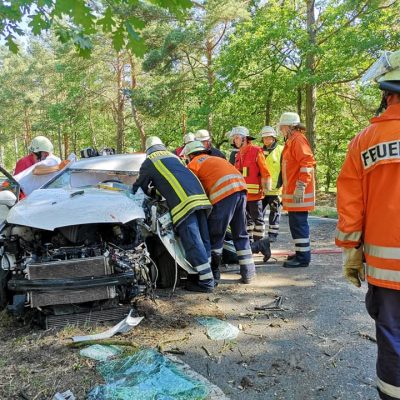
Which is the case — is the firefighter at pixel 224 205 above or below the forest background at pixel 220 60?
below

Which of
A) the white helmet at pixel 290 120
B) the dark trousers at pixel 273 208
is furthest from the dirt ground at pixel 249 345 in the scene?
the dark trousers at pixel 273 208

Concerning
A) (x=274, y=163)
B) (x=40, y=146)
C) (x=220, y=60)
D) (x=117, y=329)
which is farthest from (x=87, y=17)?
(x=220, y=60)

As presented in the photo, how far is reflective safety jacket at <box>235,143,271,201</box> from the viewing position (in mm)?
6227

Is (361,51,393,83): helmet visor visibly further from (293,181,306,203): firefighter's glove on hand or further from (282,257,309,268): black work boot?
(282,257,309,268): black work boot

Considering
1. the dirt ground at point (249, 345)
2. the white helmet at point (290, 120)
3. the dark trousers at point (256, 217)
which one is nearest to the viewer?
the dirt ground at point (249, 345)

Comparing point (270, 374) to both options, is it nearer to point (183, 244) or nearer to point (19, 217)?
point (183, 244)

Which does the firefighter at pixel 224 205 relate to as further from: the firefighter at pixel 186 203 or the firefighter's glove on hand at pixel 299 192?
the firefighter's glove on hand at pixel 299 192

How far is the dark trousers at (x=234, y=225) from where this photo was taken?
183 inches

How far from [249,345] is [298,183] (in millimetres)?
2461

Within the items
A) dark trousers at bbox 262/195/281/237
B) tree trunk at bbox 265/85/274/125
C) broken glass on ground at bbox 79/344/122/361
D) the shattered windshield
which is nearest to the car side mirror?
the shattered windshield

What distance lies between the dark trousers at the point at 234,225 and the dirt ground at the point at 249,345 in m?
0.30

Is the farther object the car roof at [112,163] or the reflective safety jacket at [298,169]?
the car roof at [112,163]

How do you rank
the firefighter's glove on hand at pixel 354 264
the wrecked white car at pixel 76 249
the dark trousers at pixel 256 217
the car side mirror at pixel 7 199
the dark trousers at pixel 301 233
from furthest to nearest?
the dark trousers at pixel 256 217 < the dark trousers at pixel 301 233 < the car side mirror at pixel 7 199 < the wrecked white car at pixel 76 249 < the firefighter's glove on hand at pixel 354 264

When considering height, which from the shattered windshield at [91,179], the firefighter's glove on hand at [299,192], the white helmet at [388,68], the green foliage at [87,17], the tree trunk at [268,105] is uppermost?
the tree trunk at [268,105]
